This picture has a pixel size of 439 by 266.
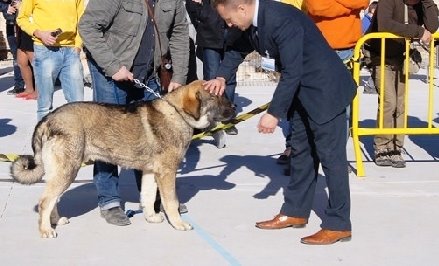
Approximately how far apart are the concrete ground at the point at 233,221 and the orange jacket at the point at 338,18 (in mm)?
1308

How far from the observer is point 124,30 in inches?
234

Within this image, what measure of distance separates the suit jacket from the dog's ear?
0.55 m

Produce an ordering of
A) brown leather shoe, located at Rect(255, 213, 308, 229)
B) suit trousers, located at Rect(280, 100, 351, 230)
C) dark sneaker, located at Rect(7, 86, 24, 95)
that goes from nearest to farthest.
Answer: suit trousers, located at Rect(280, 100, 351, 230), brown leather shoe, located at Rect(255, 213, 308, 229), dark sneaker, located at Rect(7, 86, 24, 95)

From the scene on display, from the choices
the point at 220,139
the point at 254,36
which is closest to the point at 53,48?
the point at 220,139

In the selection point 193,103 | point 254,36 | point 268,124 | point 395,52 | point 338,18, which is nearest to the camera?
point 268,124

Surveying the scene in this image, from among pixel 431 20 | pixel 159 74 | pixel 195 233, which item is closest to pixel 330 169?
pixel 195 233

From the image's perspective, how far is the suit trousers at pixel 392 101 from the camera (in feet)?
26.5

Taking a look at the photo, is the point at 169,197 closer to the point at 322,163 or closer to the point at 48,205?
the point at 48,205

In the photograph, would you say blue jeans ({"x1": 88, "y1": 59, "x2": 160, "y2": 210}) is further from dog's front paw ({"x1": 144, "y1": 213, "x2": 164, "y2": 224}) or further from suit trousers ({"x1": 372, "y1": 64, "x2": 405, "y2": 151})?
suit trousers ({"x1": 372, "y1": 64, "x2": 405, "y2": 151})

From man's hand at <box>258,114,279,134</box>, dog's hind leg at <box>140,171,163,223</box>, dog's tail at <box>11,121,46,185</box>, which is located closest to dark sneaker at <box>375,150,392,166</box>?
dog's hind leg at <box>140,171,163,223</box>

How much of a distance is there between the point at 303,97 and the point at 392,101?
2.86 m

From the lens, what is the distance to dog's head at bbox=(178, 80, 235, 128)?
19.0 ft

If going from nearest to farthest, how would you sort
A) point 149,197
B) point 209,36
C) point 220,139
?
point 149,197 → point 220,139 → point 209,36

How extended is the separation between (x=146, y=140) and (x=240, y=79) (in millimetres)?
9181
